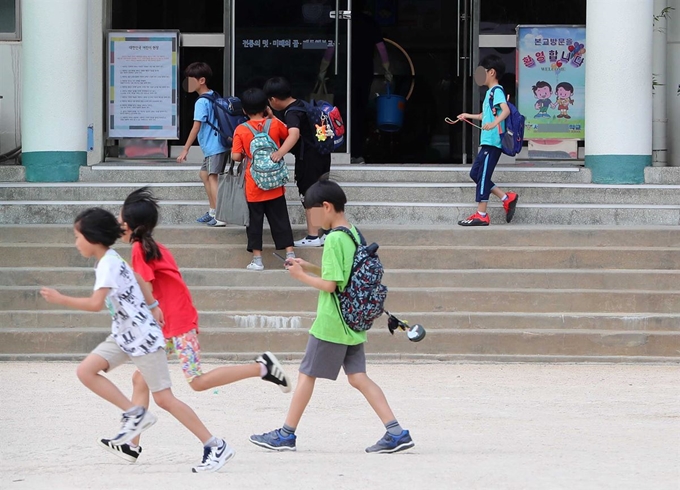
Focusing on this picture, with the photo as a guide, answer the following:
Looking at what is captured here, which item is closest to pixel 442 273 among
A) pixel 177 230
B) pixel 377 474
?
pixel 177 230

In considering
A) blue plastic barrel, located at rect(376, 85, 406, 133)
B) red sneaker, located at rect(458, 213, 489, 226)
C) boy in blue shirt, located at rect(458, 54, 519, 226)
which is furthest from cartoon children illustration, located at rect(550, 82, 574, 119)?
red sneaker, located at rect(458, 213, 489, 226)

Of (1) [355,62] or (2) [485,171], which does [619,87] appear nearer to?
(2) [485,171]

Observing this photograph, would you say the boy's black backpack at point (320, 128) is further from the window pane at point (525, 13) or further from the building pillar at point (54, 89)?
the window pane at point (525, 13)

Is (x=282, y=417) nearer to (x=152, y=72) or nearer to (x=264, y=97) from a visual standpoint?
(x=264, y=97)

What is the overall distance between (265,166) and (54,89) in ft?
10.5

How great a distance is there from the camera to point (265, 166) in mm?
9438

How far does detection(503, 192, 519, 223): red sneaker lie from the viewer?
10523 mm

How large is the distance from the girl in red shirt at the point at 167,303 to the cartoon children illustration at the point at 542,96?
7.63 meters

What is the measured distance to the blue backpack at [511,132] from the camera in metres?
10.5

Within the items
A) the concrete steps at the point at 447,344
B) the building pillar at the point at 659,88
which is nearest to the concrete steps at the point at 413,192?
the building pillar at the point at 659,88

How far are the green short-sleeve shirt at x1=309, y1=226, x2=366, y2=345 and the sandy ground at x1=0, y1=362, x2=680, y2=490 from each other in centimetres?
62

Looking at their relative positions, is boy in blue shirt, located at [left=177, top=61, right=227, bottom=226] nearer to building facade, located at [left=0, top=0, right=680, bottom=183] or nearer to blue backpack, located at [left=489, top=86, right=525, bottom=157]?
building facade, located at [left=0, top=0, right=680, bottom=183]

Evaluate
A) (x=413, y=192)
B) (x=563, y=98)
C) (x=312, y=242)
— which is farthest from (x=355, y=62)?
(x=312, y=242)

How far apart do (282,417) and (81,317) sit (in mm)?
2816
